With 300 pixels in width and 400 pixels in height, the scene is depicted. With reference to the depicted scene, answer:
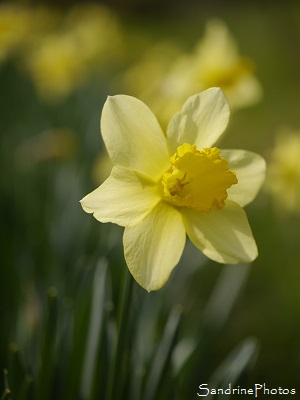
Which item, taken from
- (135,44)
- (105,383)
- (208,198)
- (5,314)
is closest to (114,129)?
(208,198)

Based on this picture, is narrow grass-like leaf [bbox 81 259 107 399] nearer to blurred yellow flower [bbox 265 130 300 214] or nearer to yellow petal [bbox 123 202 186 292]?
yellow petal [bbox 123 202 186 292]

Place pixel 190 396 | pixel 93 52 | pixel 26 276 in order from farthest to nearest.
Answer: pixel 93 52 < pixel 26 276 < pixel 190 396

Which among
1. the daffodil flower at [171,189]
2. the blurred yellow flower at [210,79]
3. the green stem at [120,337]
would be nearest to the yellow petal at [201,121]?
the daffodil flower at [171,189]

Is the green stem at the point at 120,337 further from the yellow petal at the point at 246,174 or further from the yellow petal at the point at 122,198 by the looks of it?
the yellow petal at the point at 246,174

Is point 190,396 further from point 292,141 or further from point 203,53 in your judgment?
point 203,53

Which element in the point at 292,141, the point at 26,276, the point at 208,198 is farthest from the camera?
the point at 292,141

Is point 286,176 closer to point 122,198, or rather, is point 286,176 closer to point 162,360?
point 162,360

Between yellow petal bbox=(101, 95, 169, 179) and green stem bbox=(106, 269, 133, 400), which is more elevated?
yellow petal bbox=(101, 95, 169, 179)

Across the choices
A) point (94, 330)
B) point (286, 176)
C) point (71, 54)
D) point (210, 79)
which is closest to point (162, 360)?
point (94, 330)

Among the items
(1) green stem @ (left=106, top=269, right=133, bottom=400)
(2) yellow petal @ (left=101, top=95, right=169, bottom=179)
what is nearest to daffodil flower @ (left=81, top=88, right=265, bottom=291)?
(2) yellow petal @ (left=101, top=95, right=169, bottom=179)
